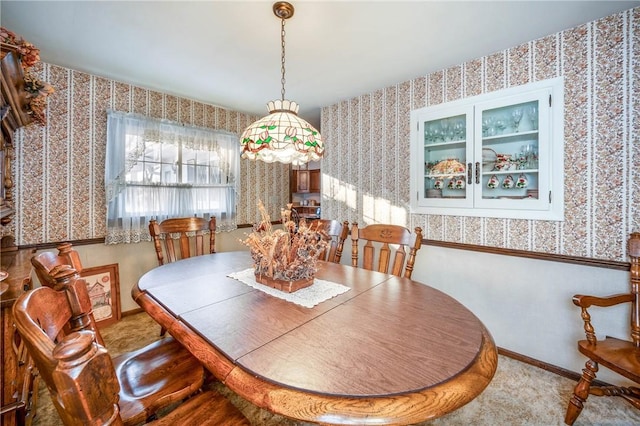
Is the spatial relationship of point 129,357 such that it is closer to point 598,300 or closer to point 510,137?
point 598,300

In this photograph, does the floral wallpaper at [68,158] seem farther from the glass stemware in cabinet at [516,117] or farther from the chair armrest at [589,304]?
the chair armrest at [589,304]

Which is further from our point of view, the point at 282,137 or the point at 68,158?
the point at 68,158

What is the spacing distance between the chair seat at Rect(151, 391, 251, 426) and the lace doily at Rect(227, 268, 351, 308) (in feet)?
1.50

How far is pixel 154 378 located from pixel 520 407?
81.6 inches

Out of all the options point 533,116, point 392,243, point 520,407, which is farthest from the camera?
point 533,116

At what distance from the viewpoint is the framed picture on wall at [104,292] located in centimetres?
258

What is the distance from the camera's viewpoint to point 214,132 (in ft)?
11.1

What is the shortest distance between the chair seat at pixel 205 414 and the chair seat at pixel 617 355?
70.5 inches

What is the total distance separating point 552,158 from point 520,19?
1.00 metres

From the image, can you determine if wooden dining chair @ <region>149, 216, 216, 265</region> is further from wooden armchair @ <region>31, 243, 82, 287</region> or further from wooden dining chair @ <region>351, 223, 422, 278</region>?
wooden dining chair @ <region>351, 223, 422, 278</region>

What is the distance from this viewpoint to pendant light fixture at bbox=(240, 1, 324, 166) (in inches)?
59.0

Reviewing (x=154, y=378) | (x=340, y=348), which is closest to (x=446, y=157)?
(x=340, y=348)

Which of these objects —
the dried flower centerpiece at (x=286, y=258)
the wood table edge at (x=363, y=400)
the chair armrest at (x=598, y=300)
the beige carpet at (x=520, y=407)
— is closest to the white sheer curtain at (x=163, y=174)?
the beige carpet at (x=520, y=407)

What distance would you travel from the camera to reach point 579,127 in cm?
190
